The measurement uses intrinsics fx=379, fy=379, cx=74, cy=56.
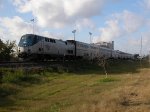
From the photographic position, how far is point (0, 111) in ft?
64.8

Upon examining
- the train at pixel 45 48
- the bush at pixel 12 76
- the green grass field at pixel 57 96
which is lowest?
the green grass field at pixel 57 96

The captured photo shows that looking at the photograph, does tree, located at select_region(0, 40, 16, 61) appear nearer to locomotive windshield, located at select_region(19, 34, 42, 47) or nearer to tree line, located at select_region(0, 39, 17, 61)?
tree line, located at select_region(0, 39, 17, 61)

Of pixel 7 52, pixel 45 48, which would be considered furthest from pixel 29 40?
pixel 7 52

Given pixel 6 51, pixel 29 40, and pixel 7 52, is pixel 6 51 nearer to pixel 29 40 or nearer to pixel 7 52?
pixel 7 52

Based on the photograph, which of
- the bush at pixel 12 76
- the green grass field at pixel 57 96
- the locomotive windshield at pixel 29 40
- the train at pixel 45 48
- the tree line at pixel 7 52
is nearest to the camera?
the green grass field at pixel 57 96

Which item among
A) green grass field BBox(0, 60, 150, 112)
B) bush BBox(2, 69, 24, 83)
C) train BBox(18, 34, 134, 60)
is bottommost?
green grass field BBox(0, 60, 150, 112)

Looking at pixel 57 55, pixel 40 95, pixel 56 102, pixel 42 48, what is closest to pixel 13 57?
pixel 57 55

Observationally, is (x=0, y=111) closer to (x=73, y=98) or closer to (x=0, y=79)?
(x=73, y=98)

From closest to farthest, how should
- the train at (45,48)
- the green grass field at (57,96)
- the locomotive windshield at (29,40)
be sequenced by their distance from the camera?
the green grass field at (57,96) < the train at (45,48) < the locomotive windshield at (29,40)

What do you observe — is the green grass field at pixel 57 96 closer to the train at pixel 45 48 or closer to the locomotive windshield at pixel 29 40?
the train at pixel 45 48

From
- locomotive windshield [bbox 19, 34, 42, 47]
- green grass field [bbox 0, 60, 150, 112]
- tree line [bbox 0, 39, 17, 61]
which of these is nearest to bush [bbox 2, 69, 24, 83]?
green grass field [bbox 0, 60, 150, 112]

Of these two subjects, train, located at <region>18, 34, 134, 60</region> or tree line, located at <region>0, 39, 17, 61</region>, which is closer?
train, located at <region>18, 34, 134, 60</region>

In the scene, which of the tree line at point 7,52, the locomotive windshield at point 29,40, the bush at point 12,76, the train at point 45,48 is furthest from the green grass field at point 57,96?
the tree line at point 7,52

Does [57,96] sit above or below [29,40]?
below
